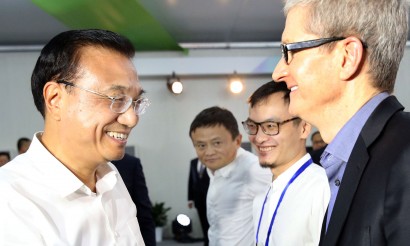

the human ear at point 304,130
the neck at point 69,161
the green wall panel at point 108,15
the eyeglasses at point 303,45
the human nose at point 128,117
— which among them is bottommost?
the neck at point 69,161

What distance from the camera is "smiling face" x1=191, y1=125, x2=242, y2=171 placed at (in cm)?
345

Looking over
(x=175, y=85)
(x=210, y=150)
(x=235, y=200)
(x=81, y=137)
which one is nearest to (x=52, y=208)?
(x=81, y=137)

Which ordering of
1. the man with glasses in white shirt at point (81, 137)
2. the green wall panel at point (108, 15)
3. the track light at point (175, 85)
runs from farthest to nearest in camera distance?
the track light at point (175, 85) < the green wall panel at point (108, 15) < the man with glasses in white shirt at point (81, 137)

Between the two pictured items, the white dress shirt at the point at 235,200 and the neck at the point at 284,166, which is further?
the white dress shirt at the point at 235,200

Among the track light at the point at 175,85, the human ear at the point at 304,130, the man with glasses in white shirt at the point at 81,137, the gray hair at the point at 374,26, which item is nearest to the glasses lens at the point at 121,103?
the man with glasses in white shirt at the point at 81,137

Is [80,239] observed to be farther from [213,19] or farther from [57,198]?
[213,19]

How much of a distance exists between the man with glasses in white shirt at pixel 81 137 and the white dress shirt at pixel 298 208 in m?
0.63

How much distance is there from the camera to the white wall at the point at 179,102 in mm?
8273

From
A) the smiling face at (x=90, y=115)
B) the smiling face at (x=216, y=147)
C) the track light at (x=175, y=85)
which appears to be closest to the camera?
the smiling face at (x=90, y=115)

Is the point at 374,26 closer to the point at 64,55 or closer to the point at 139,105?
the point at 139,105

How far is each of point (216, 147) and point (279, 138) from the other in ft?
3.69

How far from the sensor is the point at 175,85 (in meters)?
8.03

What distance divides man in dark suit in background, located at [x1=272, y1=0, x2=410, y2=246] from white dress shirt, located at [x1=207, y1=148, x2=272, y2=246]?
1962 mm

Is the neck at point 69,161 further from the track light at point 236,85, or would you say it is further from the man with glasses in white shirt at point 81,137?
the track light at point 236,85
